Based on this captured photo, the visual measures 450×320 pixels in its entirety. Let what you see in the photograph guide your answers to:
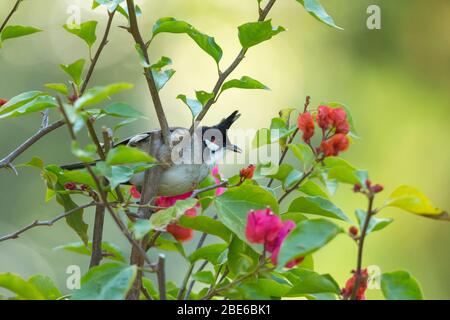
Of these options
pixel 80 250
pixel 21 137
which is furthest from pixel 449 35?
pixel 80 250

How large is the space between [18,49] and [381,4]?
2.50 m

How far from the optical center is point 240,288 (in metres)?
1.02

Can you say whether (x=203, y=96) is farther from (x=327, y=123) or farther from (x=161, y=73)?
(x=327, y=123)

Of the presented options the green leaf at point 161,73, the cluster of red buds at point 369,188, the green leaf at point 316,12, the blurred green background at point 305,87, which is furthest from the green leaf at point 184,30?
the blurred green background at point 305,87

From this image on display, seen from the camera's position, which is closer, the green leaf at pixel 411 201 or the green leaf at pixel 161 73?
the green leaf at pixel 411 201

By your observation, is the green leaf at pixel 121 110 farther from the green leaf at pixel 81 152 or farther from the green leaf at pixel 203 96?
the green leaf at pixel 203 96

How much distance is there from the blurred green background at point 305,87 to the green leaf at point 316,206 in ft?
8.91

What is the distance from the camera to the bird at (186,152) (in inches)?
61.8

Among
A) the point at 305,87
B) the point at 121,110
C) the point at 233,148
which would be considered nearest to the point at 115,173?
the point at 121,110

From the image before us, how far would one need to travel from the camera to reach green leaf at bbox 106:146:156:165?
39.1 inches

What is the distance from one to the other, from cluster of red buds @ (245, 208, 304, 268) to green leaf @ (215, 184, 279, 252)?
101 mm

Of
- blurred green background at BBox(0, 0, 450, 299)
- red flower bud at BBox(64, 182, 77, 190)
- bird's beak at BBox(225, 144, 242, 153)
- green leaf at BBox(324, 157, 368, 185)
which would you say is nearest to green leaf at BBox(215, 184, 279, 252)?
green leaf at BBox(324, 157, 368, 185)

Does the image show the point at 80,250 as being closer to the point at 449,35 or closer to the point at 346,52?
the point at 346,52

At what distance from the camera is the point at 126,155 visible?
3.29 feet
